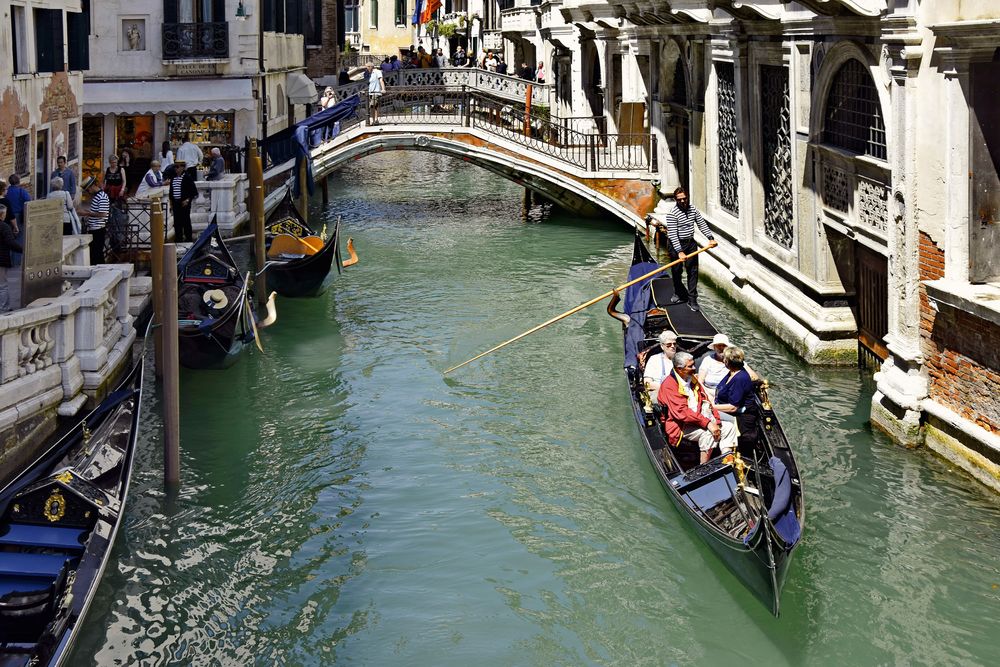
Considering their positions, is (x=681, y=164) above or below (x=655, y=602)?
above

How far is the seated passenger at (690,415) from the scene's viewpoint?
7355 millimetres

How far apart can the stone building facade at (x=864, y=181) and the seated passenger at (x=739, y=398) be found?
1351 millimetres

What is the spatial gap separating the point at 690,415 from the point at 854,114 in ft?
11.3

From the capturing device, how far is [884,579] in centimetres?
655

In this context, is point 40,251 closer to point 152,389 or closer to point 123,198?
point 152,389

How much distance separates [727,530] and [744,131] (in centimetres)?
691

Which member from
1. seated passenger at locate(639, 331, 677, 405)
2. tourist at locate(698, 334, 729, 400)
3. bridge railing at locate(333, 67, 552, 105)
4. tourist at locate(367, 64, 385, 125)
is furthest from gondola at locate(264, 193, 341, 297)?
bridge railing at locate(333, 67, 552, 105)

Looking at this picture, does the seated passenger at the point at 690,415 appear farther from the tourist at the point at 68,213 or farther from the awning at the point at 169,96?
the awning at the point at 169,96

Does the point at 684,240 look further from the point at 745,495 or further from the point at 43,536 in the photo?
the point at 43,536

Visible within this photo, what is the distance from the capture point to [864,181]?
939cm

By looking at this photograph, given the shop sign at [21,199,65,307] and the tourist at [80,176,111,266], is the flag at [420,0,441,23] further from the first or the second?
the shop sign at [21,199,65,307]

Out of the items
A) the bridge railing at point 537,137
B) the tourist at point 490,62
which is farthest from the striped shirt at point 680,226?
the tourist at point 490,62

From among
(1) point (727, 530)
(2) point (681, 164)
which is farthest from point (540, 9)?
(1) point (727, 530)

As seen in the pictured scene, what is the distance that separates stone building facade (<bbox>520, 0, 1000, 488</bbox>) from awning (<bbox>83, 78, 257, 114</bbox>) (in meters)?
5.62
